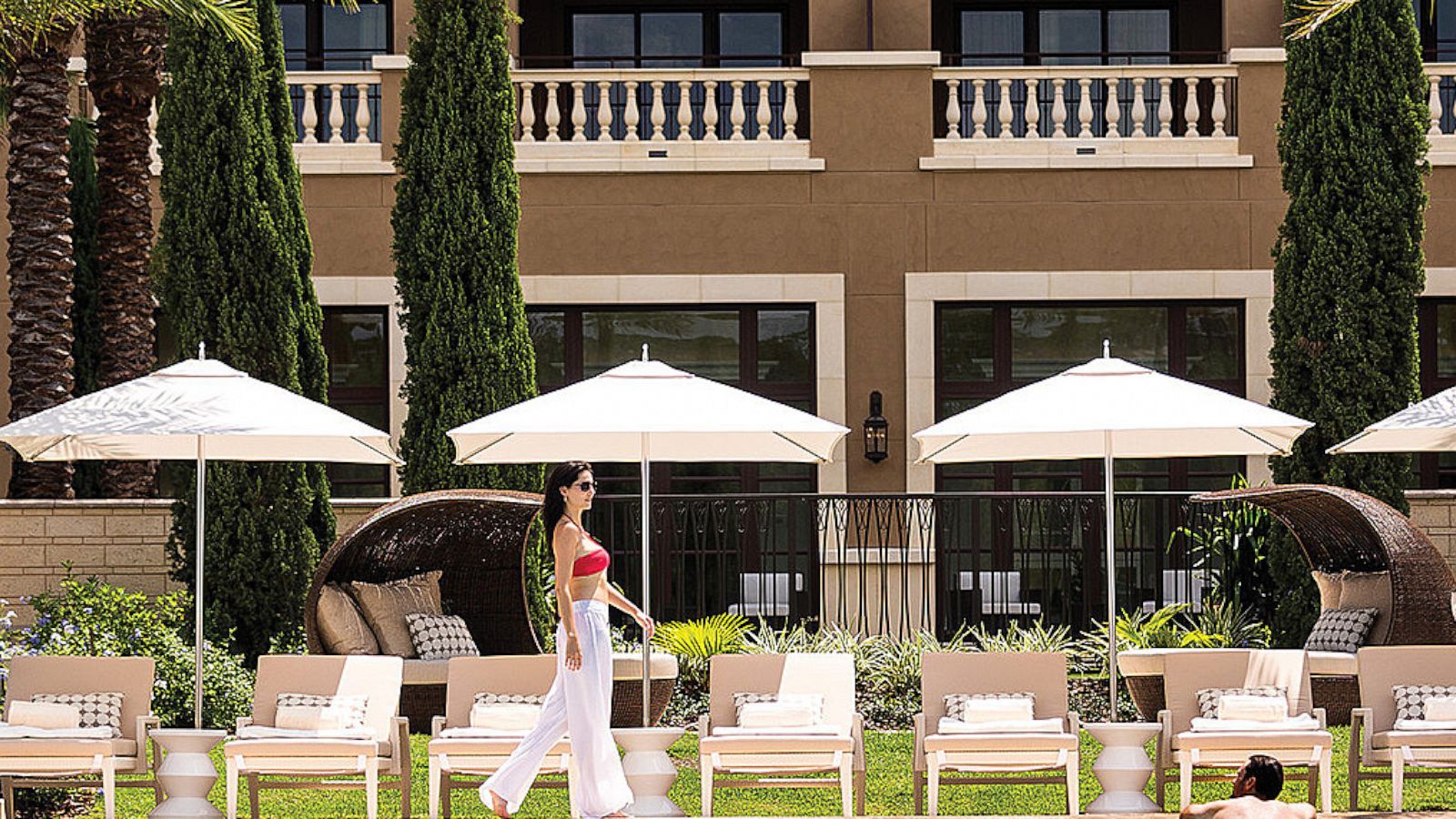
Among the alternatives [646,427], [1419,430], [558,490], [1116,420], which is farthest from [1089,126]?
[558,490]

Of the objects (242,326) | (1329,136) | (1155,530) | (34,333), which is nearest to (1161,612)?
(1155,530)

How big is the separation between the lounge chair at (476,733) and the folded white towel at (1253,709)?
355 cm

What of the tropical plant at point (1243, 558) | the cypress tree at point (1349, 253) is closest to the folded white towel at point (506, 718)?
the cypress tree at point (1349, 253)

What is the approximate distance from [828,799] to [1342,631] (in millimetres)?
4437

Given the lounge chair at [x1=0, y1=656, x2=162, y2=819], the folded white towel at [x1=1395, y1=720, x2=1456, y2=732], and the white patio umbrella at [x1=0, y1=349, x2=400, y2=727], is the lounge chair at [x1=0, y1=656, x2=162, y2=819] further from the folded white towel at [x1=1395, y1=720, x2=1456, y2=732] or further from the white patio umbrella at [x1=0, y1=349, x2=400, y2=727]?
the folded white towel at [x1=1395, y1=720, x2=1456, y2=732]

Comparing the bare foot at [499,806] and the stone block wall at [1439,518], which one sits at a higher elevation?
the stone block wall at [1439,518]

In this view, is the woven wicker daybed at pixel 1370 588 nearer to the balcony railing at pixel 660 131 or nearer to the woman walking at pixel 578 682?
the woman walking at pixel 578 682

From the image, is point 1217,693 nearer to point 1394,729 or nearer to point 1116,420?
point 1394,729

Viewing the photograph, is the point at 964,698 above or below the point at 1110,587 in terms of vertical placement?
below

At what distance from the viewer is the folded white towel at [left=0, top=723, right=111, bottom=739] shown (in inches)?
388

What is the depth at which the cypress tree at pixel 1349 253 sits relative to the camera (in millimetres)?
15070

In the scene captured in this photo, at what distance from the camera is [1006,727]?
32.9ft

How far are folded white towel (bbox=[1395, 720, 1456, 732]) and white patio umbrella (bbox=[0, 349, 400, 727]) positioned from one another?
19.8ft

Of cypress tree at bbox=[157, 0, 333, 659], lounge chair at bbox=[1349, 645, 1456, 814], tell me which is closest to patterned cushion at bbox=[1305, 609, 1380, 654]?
lounge chair at bbox=[1349, 645, 1456, 814]
